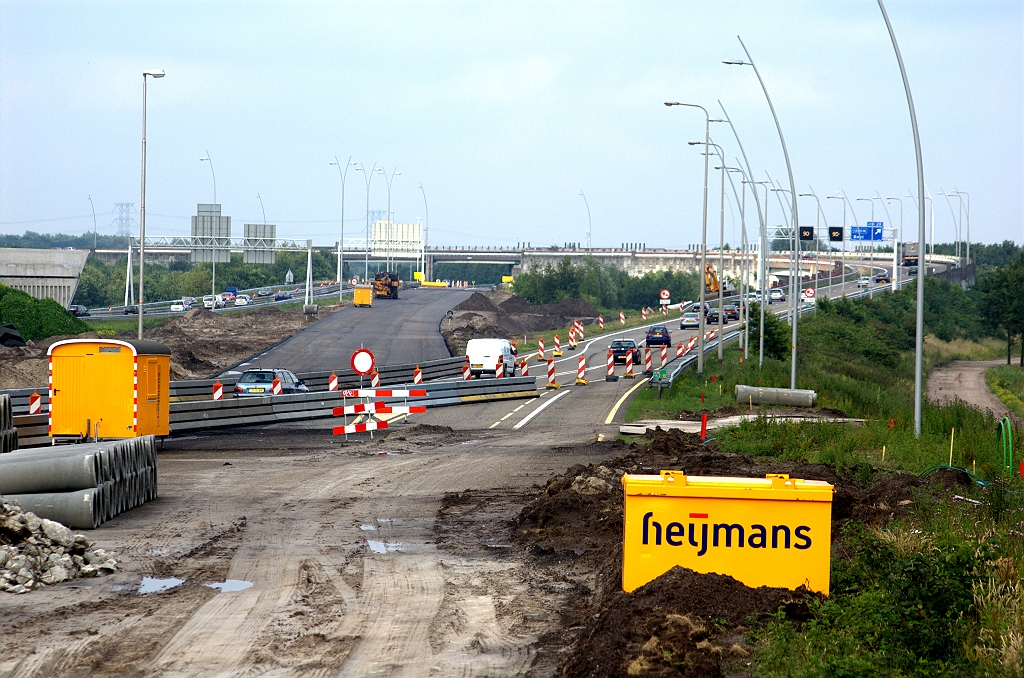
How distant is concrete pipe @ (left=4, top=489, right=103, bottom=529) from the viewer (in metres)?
13.9

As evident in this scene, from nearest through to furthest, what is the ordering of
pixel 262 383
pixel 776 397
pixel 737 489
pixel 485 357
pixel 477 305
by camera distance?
pixel 737 489 < pixel 262 383 < pixel 776 397 < pixel 485 357 < pixel 477 305

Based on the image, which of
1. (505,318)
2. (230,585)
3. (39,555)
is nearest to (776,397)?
(230,585)

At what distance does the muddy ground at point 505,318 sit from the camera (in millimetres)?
72375

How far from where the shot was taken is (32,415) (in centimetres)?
2342

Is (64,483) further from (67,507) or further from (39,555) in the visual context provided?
(39,555)

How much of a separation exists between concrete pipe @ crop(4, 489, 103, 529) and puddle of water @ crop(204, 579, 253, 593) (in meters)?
3.65

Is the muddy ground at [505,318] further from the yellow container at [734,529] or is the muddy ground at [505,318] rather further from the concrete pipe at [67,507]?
the yellow container at [734,529]

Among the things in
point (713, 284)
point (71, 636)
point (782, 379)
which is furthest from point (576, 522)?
point (713, 284)

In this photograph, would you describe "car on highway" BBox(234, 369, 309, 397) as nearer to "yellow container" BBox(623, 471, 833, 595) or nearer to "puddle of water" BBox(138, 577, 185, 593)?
"puddle of water" BBox(138, 577, 185, 593)

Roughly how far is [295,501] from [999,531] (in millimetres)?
10509

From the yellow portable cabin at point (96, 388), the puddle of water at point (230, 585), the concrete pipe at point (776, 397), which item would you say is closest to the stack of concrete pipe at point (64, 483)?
the puddle of water at point (230, 585)

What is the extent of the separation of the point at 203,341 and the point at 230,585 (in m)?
52.4

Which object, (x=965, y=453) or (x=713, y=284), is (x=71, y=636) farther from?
(x=713, y=284)

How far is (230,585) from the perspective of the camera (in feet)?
36.5
